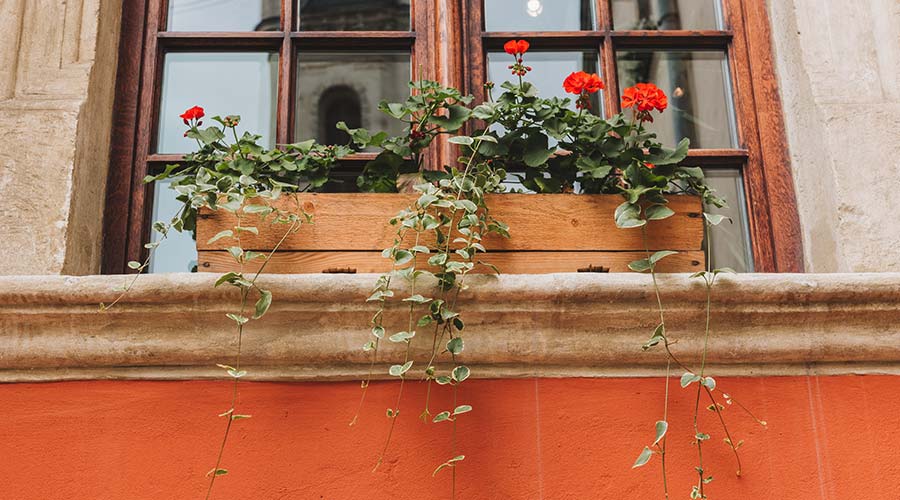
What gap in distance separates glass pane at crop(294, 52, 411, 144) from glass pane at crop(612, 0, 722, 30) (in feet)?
1.96

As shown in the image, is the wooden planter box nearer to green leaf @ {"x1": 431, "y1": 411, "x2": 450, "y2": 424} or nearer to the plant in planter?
the plant in planter

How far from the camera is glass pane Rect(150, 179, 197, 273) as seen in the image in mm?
2125

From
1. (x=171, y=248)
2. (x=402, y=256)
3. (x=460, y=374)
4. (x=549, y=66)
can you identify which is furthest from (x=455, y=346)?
(x=549, y=66)

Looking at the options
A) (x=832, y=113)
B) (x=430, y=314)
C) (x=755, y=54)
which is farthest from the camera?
(x=755, y=54)

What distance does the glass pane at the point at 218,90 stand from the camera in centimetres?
227

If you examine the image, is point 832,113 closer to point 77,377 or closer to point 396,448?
point 396,448

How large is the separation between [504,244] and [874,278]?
729 mm

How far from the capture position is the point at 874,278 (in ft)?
5.90

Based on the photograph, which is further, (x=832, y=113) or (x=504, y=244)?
(x=832, y=113)

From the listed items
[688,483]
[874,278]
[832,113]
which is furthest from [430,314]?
[832,113]

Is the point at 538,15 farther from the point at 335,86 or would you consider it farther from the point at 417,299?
the point at 417,299

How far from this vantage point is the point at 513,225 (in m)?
1.85

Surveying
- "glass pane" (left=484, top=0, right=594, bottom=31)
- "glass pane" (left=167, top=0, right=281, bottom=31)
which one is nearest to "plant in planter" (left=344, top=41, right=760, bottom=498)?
"glass pane" (left=484, top=0, right=594, bottom=31)

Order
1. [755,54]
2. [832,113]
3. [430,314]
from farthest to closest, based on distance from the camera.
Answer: [755,54] < [832,113] < [430,314]
